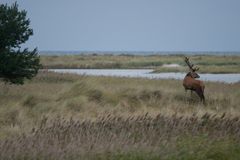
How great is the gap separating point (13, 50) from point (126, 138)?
17235 millimetres

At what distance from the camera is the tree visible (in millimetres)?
26062

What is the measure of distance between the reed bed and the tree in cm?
1330

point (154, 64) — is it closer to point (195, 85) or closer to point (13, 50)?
point (13, 50)

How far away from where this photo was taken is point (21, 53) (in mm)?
27203

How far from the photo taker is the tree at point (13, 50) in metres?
26.1

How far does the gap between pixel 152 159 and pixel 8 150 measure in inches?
111

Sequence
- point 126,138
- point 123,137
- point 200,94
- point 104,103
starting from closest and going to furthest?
1. point 126,138
2. point 123,137
3. point 104,103
4. point 200,94

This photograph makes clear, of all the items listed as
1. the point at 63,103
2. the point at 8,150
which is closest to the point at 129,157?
the point at 8,150

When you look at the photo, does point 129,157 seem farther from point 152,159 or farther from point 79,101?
point 79,101

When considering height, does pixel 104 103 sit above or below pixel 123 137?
below

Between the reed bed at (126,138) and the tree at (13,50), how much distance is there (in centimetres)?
1330

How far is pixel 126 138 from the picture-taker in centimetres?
1156

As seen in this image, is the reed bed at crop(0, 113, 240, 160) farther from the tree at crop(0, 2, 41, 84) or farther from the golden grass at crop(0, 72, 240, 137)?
the tree at crop(0, 2, 41, 84)

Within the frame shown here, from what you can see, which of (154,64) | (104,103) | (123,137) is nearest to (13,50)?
(104,103)
